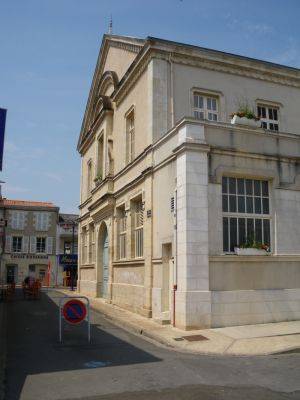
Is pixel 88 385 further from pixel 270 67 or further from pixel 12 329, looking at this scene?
pixel 270 67

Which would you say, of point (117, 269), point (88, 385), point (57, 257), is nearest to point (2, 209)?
point (57, 257)

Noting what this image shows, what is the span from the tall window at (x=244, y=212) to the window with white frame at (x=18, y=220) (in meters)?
40.3

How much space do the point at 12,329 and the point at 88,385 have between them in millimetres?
6527

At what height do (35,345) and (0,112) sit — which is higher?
(0,112)

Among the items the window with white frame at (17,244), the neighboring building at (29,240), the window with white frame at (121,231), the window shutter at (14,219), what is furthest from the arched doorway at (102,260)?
the window shutter at (14,219)

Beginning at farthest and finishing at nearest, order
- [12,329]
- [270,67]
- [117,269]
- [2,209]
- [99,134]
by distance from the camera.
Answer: [2,209], [99,134], [117,269], [270,67], [12,329]

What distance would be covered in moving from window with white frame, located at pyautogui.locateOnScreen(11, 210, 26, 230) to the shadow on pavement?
3692 cm

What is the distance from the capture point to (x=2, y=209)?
156 feet

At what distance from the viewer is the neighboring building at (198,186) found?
11.9m

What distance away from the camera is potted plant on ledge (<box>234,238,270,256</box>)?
40.4 feet

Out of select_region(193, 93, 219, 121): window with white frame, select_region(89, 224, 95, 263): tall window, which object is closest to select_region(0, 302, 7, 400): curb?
select_region(89, 224, 95, 263): tall window

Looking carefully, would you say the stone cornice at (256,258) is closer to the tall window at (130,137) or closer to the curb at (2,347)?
the curb at (2,347)

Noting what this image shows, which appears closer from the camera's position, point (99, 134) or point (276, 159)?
point (276, 159)

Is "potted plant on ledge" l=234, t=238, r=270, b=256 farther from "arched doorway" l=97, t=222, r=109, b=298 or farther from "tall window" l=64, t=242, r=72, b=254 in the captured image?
"tall window" l=64, t=242, r=72, b=254
